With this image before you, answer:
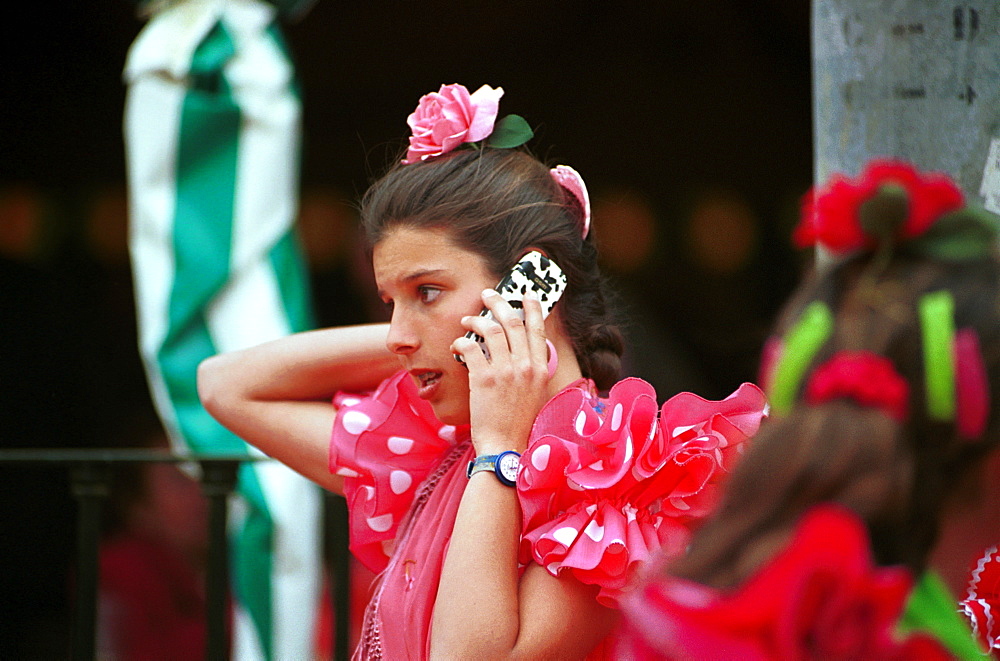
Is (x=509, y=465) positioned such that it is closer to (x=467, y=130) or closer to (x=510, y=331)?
(x=510, y=331)

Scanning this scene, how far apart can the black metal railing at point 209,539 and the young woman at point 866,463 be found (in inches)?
83.6

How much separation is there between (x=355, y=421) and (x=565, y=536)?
0.65 m

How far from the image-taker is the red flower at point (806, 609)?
1062 millimetres

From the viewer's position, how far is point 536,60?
16.8 feet

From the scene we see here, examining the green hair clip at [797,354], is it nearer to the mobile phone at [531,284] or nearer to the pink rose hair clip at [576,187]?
the mobile phone at [531,284]

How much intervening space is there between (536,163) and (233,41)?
1.96 metres

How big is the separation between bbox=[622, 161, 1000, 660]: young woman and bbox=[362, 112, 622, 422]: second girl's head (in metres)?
0.93

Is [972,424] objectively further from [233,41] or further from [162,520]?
[162,520]

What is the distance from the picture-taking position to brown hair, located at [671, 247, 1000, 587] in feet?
3.63

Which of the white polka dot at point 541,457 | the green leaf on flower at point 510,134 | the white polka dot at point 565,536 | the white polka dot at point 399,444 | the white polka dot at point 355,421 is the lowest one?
the white polka dot at point 565,536

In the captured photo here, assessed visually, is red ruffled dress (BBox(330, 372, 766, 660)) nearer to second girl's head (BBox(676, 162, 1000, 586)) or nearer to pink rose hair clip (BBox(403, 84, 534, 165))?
pink rose hair clip (BBox(403, 84, 534, 165))

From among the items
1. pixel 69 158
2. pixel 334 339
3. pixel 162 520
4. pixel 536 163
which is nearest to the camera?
pixel 536 163

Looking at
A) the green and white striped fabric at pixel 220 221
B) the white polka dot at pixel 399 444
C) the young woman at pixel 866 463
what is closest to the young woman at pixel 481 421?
the white polka dot at pixel 399 444

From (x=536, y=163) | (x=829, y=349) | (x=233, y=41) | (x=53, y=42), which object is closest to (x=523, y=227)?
(x=536, y=163)
